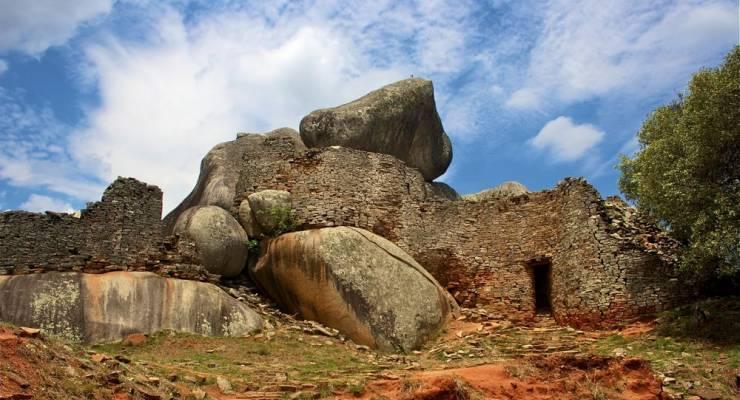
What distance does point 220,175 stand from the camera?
94.8 feet

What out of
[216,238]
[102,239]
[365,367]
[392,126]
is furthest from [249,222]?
[365,367]

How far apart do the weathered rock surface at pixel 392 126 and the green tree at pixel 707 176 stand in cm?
1091

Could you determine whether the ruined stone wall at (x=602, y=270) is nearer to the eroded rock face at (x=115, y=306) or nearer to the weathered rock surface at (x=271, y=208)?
the weathered rock surface at (x=271, y=208)

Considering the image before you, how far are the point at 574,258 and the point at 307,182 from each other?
30.8 feet

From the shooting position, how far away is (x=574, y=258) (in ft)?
72.4

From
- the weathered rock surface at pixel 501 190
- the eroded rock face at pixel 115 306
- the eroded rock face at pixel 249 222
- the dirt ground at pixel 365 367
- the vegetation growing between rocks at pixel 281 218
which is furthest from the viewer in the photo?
the weathered rock surface at pixel 501 190

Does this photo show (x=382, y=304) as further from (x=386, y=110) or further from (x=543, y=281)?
(x=386, y=110)

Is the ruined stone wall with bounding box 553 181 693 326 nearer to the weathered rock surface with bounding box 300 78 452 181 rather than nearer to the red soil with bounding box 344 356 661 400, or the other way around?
the red soil with bounding box 344 356 661 400

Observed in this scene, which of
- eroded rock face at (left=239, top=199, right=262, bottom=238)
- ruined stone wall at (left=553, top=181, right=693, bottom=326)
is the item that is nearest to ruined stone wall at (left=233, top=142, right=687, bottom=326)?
ruined stone wall at (left=553, top=181, right=693, bottom=326)

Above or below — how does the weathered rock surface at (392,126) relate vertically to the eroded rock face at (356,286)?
above

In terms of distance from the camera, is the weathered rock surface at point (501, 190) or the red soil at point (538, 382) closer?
the red soil at point (538, 382)

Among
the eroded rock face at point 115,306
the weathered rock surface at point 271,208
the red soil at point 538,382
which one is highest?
the weathered rock surface at point 271,208

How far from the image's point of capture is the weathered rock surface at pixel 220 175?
89.8 feet

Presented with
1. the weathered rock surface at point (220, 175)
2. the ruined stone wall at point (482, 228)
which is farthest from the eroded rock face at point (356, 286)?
the weathered rock surface at point (220, 175)
